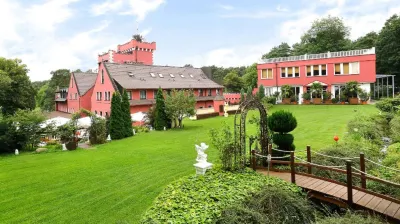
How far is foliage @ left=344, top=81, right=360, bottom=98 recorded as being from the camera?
1174 inches

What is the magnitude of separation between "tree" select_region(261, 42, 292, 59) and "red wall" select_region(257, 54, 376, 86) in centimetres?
1772

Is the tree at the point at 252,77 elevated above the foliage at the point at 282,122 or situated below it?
above

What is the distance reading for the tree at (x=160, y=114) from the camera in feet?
75.0

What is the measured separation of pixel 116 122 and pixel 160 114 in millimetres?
3977

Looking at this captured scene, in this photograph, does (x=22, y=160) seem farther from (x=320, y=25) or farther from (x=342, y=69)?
(x=320, y=25)

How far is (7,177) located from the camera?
10461mm

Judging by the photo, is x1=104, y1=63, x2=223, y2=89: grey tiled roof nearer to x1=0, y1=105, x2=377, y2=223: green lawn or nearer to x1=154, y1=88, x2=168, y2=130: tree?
x1=154, y1=88, x2=168, y2=130: tree

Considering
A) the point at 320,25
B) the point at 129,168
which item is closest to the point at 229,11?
the point at 129,168

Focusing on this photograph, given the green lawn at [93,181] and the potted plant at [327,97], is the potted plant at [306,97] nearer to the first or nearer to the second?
the potted plant at [327,97]

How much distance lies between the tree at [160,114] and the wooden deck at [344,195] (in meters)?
15.8

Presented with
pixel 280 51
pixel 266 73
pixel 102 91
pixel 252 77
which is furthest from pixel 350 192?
pixel 280 51

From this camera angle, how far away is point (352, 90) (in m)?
29.9

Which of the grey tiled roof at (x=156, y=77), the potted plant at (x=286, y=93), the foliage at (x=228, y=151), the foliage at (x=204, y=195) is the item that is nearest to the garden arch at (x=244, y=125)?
the foliage at (x=228, y=151)

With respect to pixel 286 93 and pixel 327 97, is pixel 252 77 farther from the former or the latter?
pixel 327 97
